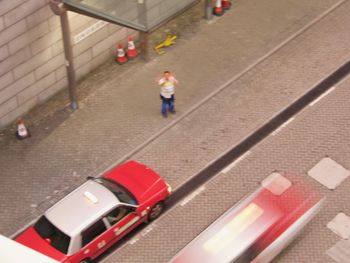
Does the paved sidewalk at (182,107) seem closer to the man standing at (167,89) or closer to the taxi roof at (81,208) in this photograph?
the man standing at (167,89)

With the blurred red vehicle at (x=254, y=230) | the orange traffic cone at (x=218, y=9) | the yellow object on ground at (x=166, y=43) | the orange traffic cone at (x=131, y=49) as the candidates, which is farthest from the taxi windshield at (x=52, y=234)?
the orange traffic cone at (x=218, y=9)

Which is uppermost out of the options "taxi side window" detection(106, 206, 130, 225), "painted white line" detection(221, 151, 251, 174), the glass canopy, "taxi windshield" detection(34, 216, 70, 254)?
the glass canopy

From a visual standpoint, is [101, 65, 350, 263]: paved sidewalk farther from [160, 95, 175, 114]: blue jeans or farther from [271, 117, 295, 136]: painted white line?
[160, 95, 175, 114]: blue jeans

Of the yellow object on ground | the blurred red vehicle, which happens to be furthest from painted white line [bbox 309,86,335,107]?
the yellow object on ground

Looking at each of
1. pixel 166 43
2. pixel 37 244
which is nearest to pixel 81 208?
pixel 37 244

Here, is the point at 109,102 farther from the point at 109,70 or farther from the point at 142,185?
the point at 142,185

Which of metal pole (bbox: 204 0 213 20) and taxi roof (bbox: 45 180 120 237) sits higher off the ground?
metal pole (bbox: 204 0 213 20)
